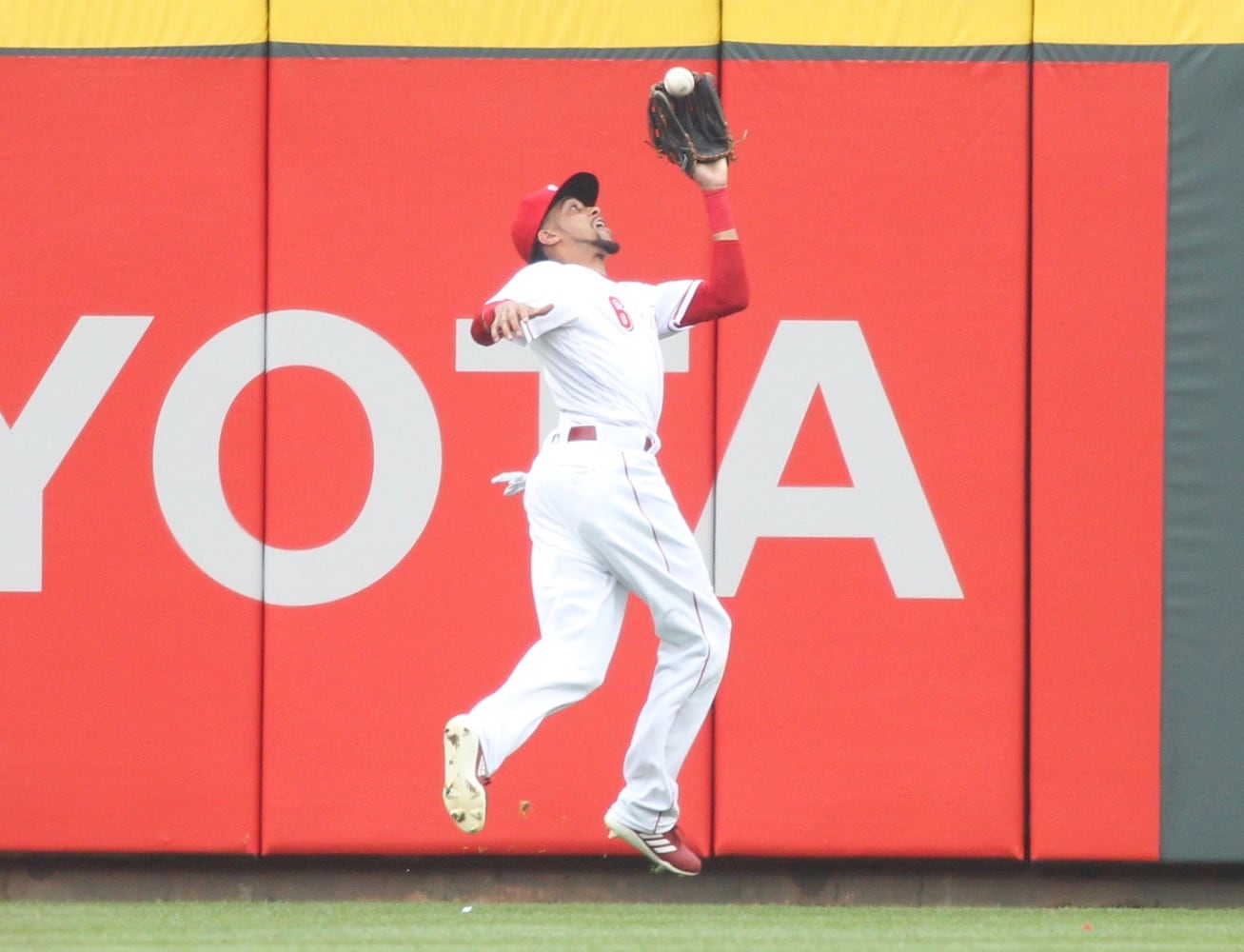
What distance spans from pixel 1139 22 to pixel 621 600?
9.17ft

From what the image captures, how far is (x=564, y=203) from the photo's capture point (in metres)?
4.86

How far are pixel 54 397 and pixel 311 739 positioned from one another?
1.38 meters

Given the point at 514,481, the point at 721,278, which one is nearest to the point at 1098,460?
the point at 721,278

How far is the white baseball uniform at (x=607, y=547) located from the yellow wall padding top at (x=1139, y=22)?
7.17 feet

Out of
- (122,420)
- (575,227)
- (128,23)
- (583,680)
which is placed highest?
(128,23)

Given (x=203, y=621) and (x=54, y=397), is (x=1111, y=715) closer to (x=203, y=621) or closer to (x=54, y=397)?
(x=203, y=621)

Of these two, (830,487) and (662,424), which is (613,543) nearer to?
(662,424)

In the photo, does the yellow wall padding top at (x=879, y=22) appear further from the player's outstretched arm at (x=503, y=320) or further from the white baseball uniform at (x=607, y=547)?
the player's outstretched arm at (x=503, y=320)

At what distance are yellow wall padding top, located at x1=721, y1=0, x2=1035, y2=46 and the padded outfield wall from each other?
0.01 metres

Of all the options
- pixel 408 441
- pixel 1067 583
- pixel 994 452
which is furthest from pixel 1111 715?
pixel 408 441

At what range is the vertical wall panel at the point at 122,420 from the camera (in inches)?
244

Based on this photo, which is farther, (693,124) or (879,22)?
(879,22)

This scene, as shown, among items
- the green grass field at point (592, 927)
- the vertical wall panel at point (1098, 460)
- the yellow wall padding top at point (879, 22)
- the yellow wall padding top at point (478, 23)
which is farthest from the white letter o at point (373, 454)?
the vertical wall panel at point (1098, 460)

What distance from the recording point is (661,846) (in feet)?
15.4
